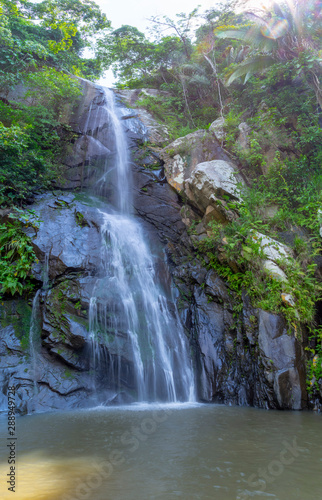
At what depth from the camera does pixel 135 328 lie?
857 centimetres

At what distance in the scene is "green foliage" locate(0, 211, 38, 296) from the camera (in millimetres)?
8641

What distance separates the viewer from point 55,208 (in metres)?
10.9

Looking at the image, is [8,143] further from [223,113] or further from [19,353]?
[223,113]

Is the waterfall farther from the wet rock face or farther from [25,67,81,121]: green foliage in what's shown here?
[25,67,81,121]: green foliage

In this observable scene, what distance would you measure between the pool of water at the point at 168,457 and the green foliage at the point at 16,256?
3608 mm

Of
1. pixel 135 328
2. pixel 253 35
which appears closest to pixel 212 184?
pixel 135 328

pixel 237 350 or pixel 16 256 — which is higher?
pixel 16 256

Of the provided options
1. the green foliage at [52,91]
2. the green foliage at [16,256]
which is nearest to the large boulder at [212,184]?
the green foliage at [16,256]

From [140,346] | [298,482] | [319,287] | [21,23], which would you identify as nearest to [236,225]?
[319,287]

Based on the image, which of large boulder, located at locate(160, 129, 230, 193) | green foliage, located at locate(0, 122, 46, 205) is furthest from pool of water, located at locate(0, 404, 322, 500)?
large boulder, located at locate(160, 129, 230, 193)

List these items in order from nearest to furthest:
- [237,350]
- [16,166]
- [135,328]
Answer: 1. [237,350]
2. [135,328]
3. [16,166]

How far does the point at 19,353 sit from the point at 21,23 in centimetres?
1411

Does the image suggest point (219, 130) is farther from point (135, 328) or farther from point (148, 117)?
point (135, 328)

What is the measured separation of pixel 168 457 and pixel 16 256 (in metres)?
7.19
